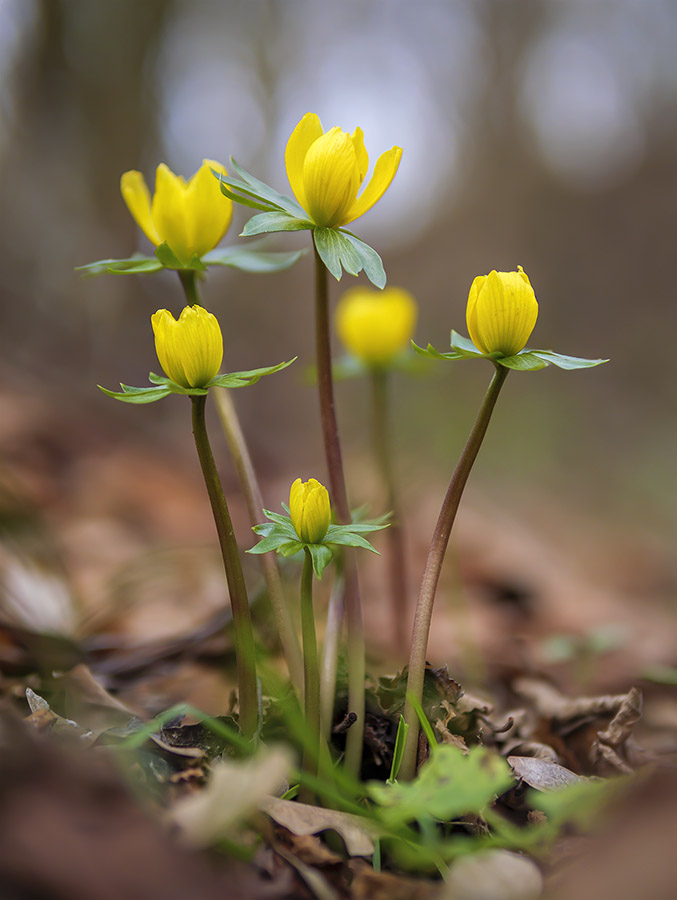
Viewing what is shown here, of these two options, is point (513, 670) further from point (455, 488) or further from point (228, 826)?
point (228, 826)

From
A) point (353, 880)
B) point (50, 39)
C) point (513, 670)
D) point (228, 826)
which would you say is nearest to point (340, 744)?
point (353, 880)

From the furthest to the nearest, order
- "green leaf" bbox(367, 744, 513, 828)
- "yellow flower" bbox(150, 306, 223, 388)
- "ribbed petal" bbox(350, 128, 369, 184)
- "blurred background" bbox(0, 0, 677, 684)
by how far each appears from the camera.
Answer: "blurred background" bbox(0, 0, 677, 684), "ribbed petal" bbox(350, 128, 369, 184), "yellow flower" bbox(150, 306, 223, 388), "green leaf" bbox(367, 744, 513, 828)

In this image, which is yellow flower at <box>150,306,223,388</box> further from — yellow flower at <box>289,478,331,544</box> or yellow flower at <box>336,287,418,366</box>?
yellow flower at <box>336,287,418,366</box>

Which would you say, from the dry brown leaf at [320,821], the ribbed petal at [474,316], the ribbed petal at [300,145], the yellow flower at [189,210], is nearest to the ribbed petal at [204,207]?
the yellow flower at [189,210]

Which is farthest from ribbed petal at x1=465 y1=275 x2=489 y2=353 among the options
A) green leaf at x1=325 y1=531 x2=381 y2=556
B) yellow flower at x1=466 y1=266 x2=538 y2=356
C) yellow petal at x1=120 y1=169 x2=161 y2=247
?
yellow petal at x1=120 y1=169 x2=161 y2=247

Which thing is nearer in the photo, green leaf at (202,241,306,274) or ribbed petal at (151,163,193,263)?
ribbed petal at (151,163,193,263)

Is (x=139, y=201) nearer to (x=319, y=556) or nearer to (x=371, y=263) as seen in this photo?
(x=371, y=263)
